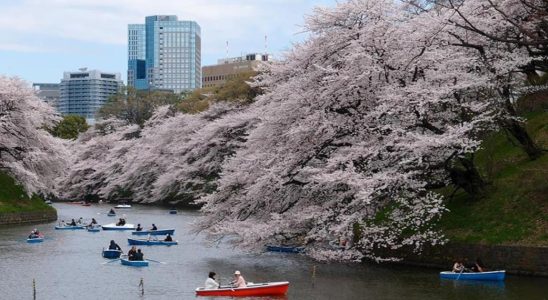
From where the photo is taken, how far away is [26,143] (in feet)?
226

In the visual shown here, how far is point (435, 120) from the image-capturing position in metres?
→ 37.3

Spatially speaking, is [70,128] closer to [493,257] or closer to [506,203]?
[506,203]

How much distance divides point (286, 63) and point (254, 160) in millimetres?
5995

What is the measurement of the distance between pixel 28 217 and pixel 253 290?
143 feet

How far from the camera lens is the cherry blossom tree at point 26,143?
65750mm

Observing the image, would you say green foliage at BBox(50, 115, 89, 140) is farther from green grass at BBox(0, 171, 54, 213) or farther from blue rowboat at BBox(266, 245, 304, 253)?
blue rowboat at BBox(266, 245, 304, 253)

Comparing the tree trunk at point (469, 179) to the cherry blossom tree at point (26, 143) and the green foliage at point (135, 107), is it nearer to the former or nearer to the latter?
the cherry blossom tree at point (26, 143)

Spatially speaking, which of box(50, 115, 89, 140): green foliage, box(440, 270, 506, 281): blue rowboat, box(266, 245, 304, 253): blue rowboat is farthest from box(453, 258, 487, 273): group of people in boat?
box(50, 115, 89, 140): green foliage

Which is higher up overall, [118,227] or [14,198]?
[14,198]

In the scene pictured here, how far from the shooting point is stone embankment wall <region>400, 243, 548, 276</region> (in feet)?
108

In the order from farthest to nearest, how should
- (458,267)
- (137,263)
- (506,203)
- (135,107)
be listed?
(135,107), (137,263), (506,203), (458,267)

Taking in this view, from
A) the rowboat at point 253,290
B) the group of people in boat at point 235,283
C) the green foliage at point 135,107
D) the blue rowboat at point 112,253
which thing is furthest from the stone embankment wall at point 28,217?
the green foliage at point 135,107

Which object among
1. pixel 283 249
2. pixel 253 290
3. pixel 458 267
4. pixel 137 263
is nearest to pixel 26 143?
pixel 137 263

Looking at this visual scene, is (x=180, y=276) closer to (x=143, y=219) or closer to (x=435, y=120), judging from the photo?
(x=435, y=120)
